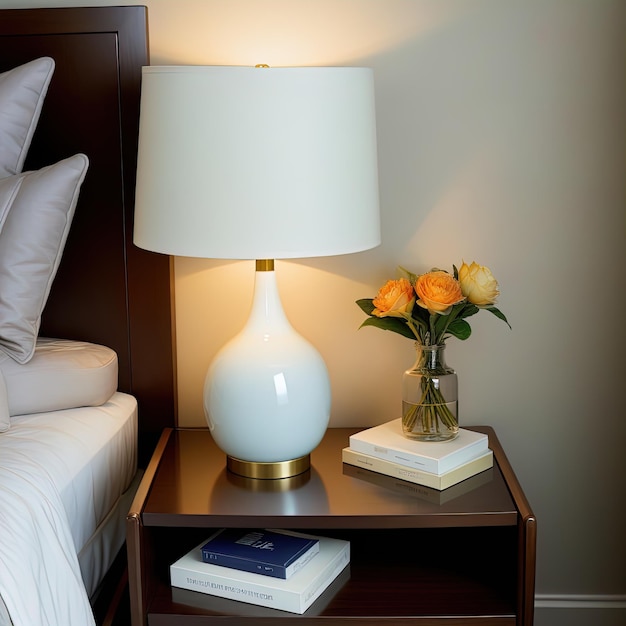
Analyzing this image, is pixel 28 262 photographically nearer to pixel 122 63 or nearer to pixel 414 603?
pixel 122 63

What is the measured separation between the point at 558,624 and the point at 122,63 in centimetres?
156

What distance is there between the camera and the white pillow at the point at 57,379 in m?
1.61

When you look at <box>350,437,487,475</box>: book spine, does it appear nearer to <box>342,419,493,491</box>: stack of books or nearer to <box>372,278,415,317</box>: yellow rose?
<box>342,419,493,491</box>: stack of books

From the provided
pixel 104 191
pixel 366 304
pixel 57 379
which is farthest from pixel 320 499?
pixel 104 191

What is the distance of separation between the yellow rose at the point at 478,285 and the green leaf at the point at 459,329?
0.05 m

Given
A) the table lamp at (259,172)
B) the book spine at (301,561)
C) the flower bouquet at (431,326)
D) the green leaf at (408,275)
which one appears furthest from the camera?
the green leaf at (408,275)

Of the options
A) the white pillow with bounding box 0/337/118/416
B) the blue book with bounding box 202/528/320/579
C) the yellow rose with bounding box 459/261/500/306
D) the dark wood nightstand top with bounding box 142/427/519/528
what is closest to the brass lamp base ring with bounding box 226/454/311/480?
the dark wood nightstand top with bounding box 142/427/519/528

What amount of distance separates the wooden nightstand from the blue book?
7 cm

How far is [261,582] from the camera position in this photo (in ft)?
4.83

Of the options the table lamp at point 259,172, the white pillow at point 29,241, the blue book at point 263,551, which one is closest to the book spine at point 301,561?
the blue book at point 263,551

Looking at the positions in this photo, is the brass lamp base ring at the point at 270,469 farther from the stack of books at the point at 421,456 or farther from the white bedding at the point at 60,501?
the white bedding at the point at 60,501

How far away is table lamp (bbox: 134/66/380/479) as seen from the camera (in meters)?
1.38

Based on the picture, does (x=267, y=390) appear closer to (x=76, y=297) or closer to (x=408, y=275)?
(x=408, y=275)

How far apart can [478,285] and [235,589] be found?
0.69 metres
